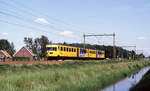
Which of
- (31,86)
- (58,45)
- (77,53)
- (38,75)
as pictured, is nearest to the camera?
(31,86)

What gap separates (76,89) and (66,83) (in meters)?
0.82

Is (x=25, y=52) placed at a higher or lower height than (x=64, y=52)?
lower

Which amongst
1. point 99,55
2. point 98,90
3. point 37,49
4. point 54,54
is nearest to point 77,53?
point 54,54

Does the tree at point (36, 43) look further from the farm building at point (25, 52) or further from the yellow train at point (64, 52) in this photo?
the yellow train at point (64, 52)

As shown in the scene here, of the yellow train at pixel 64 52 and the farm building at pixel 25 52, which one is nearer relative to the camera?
the yellow train at pixel 64 52

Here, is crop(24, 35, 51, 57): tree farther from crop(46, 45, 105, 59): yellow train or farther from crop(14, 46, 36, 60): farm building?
crop(46, 45, 105, 59): yellow train

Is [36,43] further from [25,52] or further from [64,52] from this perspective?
[64,52]

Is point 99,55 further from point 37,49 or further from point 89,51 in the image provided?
point 37,49

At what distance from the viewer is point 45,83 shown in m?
14.2

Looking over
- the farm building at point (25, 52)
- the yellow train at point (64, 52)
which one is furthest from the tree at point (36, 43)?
the yellow train at point (64, 52)

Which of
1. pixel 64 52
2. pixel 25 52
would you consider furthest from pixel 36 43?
pixel 64 52

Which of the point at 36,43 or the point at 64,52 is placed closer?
the point at 64,52

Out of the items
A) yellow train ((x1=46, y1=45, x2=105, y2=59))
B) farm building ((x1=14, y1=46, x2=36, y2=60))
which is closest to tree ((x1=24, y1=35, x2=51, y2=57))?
farm building ((x1=14, y1=46, x2=36, y2=60))

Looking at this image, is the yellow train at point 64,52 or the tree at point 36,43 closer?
the yellow train at point 64,52
